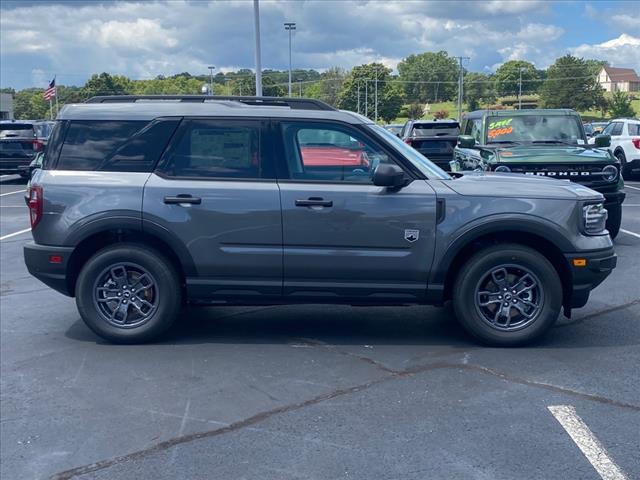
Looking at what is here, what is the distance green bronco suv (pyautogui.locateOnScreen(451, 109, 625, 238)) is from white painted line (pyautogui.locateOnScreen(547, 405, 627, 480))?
5.44 meters

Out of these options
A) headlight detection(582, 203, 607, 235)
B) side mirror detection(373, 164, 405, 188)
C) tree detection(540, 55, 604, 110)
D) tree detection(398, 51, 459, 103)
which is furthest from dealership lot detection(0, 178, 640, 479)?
tree detection(398, 51, 459, 103)

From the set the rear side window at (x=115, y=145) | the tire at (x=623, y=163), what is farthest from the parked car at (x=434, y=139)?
the rear side window at (x=115, y=145)

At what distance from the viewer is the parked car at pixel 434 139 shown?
2142 centimetres

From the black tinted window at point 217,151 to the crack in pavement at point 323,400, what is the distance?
64.1 inches

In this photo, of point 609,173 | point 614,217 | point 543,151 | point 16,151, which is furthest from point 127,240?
point 16,151

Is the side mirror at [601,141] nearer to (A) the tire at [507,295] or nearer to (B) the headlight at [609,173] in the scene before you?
(B) the headlight at [609,173]

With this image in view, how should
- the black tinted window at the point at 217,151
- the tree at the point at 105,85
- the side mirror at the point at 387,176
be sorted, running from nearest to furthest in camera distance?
1. the side mirror at the point at 387,176
2. the black tinted window at the point at 217,151
3. the tree at the point at 105,85

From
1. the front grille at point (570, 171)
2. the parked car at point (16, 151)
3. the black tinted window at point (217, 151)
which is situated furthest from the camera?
the parked car at point (16, 151)

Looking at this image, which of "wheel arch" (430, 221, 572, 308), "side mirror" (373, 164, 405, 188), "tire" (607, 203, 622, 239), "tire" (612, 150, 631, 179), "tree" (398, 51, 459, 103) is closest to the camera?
"side mirror" (373, 164, 405, 188)

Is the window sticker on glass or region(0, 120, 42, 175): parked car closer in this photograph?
the window sticker on glass

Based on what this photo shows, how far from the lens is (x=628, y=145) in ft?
→ 74.5

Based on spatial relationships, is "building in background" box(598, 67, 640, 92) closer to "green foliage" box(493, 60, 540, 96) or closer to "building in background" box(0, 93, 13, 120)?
"green foliage" box(493, 60, 540, 96)

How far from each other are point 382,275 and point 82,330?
9.27 ft

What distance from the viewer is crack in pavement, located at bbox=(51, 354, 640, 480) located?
168 inches
